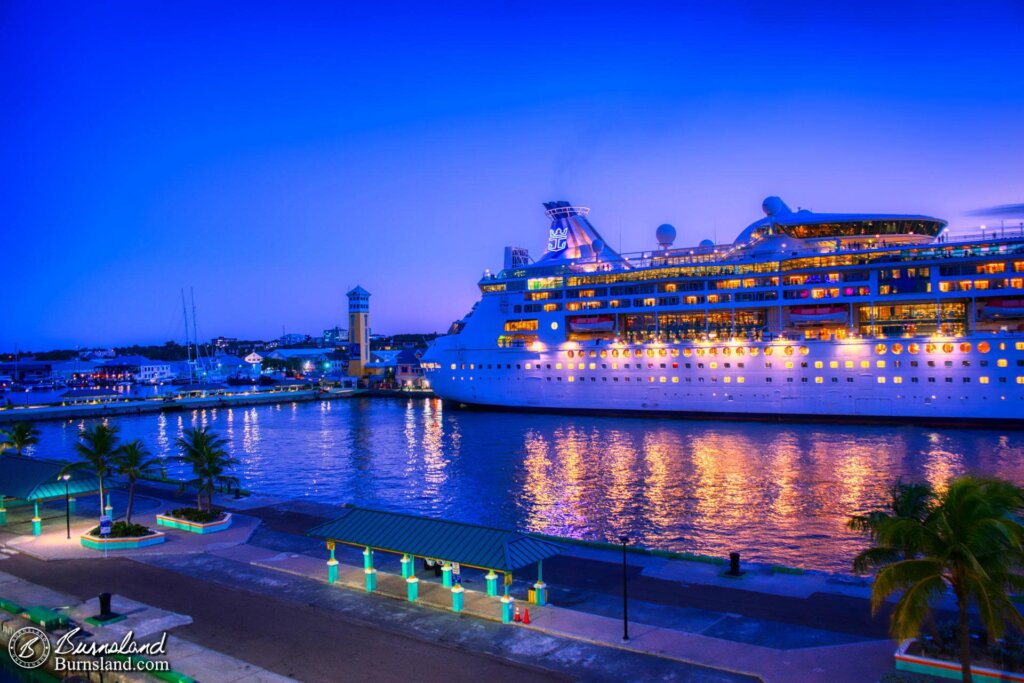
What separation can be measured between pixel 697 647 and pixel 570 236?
202ft

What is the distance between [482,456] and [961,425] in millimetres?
32005

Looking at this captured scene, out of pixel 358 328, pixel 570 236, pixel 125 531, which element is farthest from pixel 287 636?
pixel 358 328

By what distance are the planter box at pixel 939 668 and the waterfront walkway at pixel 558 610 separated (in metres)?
0.40

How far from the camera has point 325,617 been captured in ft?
47.9

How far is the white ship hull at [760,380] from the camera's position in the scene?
154ft

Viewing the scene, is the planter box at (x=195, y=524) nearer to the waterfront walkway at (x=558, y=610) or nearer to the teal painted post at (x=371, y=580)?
the waterfront walkway at (x=558, y=610)

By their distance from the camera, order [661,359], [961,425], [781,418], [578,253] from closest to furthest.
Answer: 1. [961,425]
2. [781,418]
3. [661,359]
4. [578,253]

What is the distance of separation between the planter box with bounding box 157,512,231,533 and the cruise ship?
40.7 m

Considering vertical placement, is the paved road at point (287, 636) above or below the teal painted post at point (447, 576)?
below

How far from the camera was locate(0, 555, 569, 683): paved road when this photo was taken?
1200 cm

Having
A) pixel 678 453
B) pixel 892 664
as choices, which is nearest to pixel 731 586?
→ pixel 892 664

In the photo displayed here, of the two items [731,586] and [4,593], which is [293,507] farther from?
[731,586]

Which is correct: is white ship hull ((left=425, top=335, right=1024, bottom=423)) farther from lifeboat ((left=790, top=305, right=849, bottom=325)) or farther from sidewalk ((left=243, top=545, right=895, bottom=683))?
sidewalk ((left=243, top=545, right=895, bottom=683))

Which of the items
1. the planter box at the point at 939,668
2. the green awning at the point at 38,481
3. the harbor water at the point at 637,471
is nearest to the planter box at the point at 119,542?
the green awning at the point at 38,481
